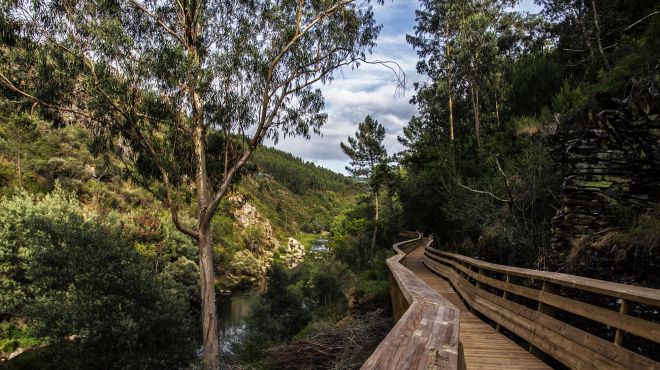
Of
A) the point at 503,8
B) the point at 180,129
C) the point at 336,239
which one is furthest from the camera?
the point at 336,239

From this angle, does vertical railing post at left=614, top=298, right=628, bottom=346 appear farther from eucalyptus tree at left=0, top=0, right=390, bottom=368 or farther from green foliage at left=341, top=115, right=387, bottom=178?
green foliage at left=341, top=115, right=387, bottom=178

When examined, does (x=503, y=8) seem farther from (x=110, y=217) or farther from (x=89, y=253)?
(x=110, y=217)

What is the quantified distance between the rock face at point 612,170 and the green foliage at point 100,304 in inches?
650

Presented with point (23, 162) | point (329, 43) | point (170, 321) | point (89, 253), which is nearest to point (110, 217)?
point (89, 253)

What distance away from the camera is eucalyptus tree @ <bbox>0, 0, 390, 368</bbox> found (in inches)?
462

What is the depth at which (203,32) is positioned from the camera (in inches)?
575

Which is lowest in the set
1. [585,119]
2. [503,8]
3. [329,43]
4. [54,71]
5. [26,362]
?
[26,362]

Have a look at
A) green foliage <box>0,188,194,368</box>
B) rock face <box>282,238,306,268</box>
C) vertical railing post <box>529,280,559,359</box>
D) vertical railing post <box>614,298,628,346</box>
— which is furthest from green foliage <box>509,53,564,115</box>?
rock face <box>282,238,306,268</box>

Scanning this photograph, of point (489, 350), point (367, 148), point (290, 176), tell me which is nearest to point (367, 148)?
Answer: point (367, 148)

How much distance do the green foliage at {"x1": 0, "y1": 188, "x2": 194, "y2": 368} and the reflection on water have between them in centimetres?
1390

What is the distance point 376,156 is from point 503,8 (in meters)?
20.2

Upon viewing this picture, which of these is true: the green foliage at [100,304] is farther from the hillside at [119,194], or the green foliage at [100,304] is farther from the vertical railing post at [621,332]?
the vertical railing post at [621,332]

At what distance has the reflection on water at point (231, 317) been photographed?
108ft

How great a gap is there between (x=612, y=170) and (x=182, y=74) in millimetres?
12634
